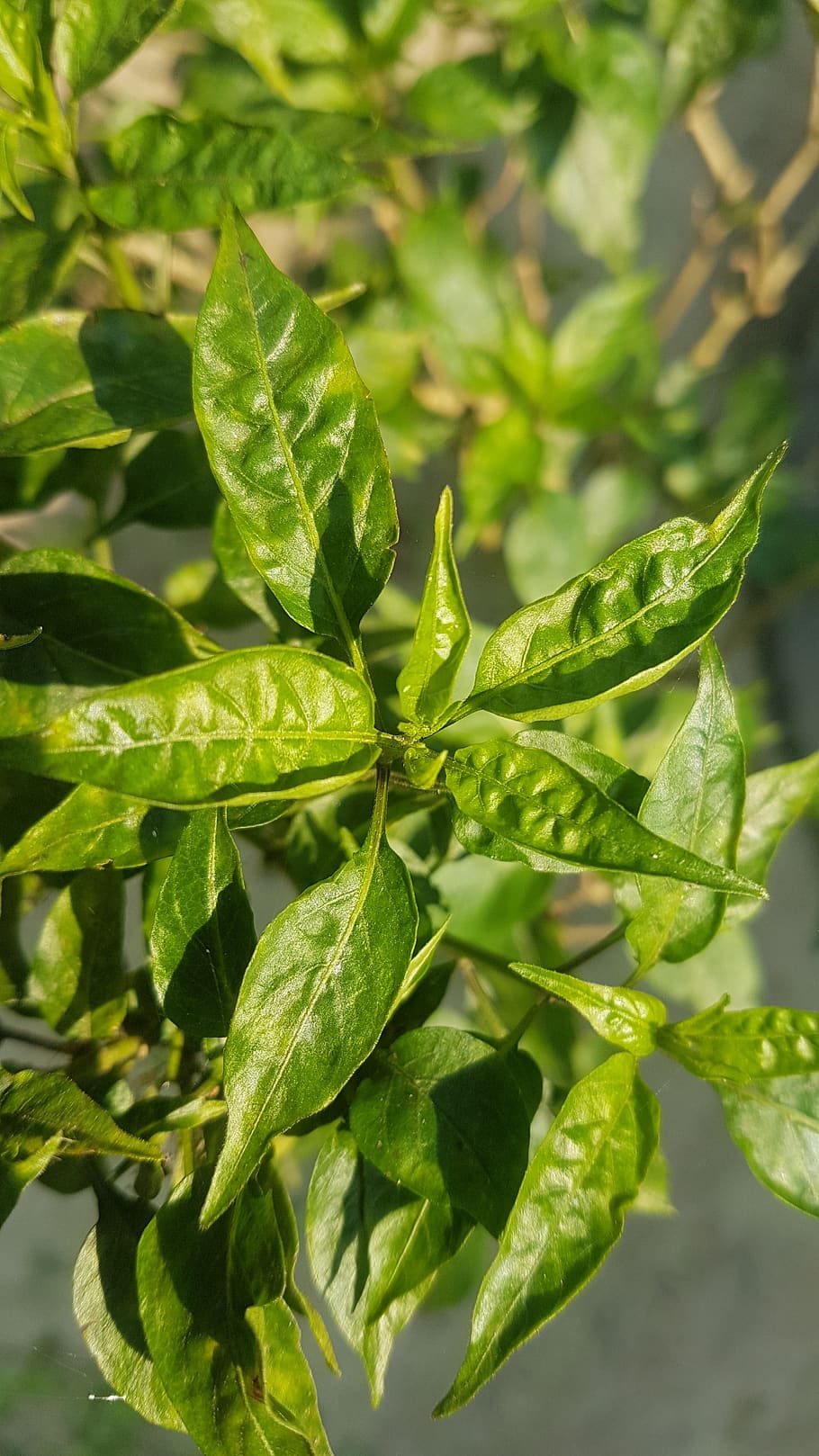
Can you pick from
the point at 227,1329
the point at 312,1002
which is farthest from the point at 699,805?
the point at 227,1329

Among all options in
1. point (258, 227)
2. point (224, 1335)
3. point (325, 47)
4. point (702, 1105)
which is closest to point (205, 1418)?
point (224, 1335)

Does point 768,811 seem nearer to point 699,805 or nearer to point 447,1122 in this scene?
point 699,805

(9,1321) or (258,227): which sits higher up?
(258,227)

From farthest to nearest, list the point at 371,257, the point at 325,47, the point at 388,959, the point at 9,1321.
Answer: the point at 371,257
the point at 325,47
the point at 9,1321
the point at 388,959

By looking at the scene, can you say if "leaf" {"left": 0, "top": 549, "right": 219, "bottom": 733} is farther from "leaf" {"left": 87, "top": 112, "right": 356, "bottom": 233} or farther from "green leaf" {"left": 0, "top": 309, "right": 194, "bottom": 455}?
"leaf" {"left": 87, "top": 112, "right": 356, "bottom": 233}

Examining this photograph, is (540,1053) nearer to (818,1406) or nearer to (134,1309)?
(134,1309)

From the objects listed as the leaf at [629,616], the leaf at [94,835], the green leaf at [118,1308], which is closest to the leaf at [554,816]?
the leaf at [629,616]

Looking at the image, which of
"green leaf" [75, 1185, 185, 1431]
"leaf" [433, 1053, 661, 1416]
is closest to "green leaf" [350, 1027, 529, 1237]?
"leaf" [433, 1053, 661, 1416]
